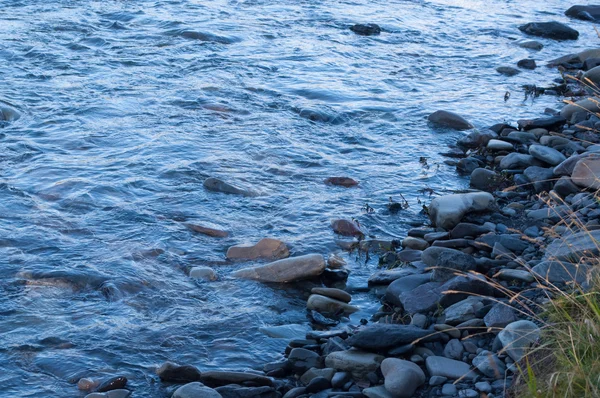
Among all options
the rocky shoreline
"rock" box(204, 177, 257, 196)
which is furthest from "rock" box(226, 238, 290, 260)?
"rock" box(204, 177, 257, 196)

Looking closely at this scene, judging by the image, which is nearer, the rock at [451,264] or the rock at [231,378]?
the rock at [231,378]

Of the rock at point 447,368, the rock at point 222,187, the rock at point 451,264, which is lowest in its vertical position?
the rock at point 222,187

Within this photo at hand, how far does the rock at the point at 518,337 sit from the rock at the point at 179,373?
65.3 inches

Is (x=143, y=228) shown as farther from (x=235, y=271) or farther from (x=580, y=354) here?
(x=580, y=354)

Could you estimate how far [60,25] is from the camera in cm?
1195

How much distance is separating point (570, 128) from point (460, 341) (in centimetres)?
436

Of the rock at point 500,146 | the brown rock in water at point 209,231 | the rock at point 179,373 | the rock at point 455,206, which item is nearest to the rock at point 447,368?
the rock at point 179,373

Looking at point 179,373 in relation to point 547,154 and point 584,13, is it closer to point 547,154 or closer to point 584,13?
point 547,154

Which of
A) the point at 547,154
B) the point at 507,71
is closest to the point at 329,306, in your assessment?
the point at 547,154

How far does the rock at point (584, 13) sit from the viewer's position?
14812mm

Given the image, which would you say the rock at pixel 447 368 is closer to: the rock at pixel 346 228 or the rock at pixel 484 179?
the rock at pixel 346 228

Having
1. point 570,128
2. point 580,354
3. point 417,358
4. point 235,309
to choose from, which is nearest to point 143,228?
point 235,309

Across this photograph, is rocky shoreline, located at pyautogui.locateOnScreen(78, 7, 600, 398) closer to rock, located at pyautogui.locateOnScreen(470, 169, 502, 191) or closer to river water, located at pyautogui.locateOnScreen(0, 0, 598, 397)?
rock, located at pyautogui.locateOnScreen(470, 169, 502, 191)

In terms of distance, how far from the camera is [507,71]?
11.2m
